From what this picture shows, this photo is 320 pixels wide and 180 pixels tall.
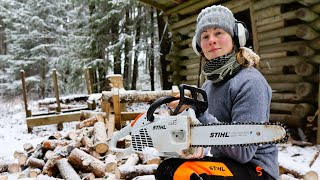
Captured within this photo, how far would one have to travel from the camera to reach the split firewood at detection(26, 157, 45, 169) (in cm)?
476

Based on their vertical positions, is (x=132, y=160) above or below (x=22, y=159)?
above

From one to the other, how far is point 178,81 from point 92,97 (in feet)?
9.29

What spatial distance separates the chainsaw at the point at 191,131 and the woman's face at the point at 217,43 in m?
0.37

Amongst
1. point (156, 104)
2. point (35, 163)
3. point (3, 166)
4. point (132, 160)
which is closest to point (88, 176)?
Result: point (132, 160)

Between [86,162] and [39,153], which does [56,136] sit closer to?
[39,153]

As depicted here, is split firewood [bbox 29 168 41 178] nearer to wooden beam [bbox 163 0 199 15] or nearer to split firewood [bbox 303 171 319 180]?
split firewood [bbox 303 171 319 180]

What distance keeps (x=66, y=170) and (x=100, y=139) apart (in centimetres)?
95

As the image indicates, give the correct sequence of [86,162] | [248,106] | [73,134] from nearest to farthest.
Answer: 1. [248,106]
2. [86,162]
3. [73,134]

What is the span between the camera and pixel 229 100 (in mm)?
1809

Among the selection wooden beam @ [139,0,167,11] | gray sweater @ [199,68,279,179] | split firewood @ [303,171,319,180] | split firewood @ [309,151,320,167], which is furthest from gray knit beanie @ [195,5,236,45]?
wooden beam @ [139,0,167,11]

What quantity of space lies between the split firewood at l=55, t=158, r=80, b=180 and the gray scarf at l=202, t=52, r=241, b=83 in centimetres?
285

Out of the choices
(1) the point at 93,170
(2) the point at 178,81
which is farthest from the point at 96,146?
(2) the point at 178,81

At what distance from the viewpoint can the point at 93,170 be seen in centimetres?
415

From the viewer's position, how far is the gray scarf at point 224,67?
183 cm
